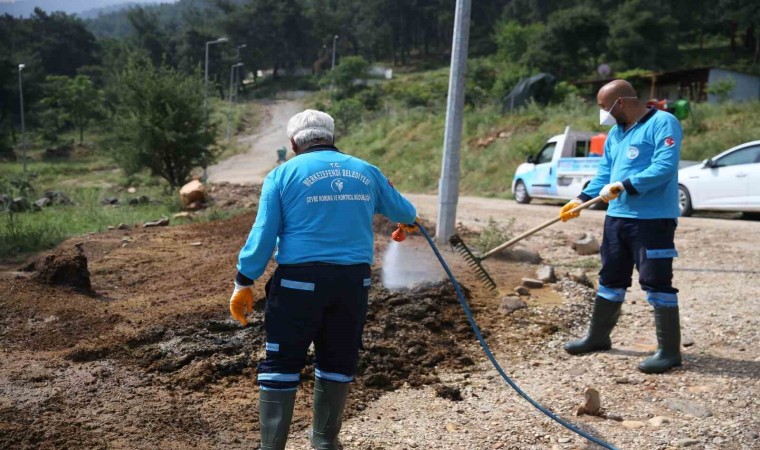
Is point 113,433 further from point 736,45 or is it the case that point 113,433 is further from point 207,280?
point 736,45

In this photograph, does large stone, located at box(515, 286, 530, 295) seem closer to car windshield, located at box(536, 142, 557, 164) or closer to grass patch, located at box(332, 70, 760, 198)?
car windshield, located at box(536, 142, 557, 164)

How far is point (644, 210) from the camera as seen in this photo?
4574 millimetres

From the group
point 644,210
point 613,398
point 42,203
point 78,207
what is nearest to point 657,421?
point 613,398

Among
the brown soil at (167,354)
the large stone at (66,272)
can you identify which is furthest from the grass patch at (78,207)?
the brown soil at (167,354)

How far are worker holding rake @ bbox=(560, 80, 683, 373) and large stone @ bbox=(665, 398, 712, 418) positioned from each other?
50 cm

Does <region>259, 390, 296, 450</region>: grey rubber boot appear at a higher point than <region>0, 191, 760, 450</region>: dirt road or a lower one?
higher

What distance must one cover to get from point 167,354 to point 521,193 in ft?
49.5

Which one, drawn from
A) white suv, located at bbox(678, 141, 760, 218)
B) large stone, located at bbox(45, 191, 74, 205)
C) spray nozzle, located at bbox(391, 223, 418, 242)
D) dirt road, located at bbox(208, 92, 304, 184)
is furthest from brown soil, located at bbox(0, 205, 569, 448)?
dirt road, located at bbox(208, 92, 304, 184)

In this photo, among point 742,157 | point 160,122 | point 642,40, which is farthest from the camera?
point 642,40

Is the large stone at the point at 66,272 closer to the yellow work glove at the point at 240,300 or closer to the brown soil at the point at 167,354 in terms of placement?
the brown soil at the point at 167,354

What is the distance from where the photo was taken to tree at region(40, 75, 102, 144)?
5256 centimetres

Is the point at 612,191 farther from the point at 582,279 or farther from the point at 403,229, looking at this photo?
the point at 582,279

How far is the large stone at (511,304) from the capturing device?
20.4 feet

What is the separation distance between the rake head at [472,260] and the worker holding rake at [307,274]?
2.52 metres
